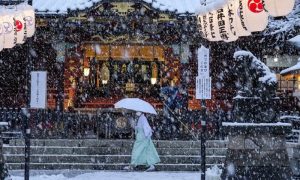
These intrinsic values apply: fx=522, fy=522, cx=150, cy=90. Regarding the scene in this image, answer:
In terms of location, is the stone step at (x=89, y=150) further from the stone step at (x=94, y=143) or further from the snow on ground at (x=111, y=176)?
the snow on ground at (x=111, y=176)

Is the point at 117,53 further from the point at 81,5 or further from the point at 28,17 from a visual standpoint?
the point at 28,17

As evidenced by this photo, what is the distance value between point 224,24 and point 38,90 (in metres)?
4.37

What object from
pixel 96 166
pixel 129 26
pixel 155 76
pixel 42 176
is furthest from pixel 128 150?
pixel 155 76

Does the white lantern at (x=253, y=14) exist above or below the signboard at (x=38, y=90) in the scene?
above

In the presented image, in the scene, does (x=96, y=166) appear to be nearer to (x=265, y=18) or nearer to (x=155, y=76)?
(x=265, y=18)

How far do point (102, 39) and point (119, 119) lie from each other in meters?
5.77

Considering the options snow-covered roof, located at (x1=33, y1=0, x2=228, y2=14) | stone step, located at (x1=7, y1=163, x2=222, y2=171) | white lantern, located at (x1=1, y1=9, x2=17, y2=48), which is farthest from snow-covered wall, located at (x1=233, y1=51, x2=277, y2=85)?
snow-covered roof, located at (x1=33, y1=0, x2=228, y2=14)

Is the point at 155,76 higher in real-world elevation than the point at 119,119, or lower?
higher

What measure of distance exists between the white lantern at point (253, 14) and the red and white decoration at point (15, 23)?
18.8 feet

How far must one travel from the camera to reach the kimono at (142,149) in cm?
1445

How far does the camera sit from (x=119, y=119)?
1825 centimetres

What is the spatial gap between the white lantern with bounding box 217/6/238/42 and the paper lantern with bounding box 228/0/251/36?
0.14 m

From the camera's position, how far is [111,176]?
44.9 feet

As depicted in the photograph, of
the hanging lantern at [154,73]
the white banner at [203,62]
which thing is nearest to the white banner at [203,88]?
the white banner at [203,62]
